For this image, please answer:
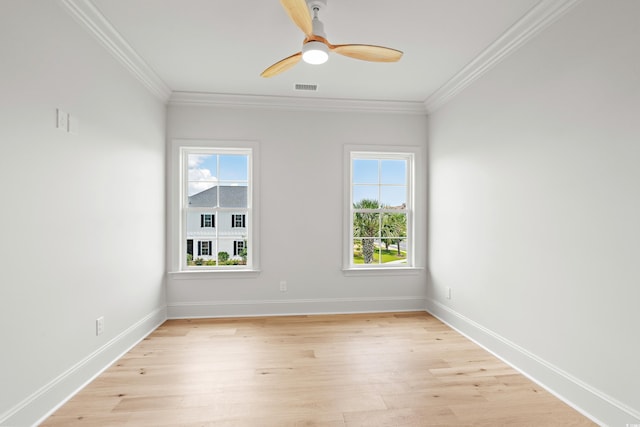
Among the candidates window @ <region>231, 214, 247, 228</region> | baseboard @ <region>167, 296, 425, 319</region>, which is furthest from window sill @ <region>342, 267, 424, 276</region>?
window @ <region>231, 214, 247, 228</region>

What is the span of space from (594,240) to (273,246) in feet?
9.77

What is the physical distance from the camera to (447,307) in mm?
3645

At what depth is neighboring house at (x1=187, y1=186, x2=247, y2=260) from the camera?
13.0ft

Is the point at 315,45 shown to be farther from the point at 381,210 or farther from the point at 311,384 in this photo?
the point at 381,210

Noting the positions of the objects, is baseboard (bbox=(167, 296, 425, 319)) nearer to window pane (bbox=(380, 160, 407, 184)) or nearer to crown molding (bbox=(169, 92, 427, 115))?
window pane (bbox=(380, 160, 407, 184))

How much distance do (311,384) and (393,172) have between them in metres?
2.79

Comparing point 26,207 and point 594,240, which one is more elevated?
point 26,207

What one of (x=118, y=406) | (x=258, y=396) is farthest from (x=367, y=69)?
(x=118, y=406)

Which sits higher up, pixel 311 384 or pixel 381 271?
pixel 381 271

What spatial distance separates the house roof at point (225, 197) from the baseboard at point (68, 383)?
148cm

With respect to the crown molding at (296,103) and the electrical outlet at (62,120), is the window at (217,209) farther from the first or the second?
the electrical outlet at (62,120)

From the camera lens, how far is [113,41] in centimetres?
255

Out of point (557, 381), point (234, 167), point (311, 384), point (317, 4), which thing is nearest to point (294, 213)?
point (234, 167)

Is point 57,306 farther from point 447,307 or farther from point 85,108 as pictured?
point 447,307
